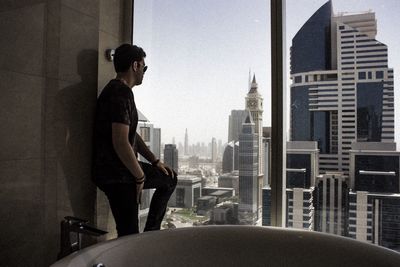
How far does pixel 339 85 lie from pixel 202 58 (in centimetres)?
87

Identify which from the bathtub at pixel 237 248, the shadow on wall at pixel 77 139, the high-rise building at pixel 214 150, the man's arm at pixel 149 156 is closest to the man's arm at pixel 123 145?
the shadow on wall at pixel 77 139

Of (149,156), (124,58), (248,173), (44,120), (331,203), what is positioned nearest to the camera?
(44,120)

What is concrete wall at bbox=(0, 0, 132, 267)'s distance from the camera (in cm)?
113

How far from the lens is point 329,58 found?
6.72 ft

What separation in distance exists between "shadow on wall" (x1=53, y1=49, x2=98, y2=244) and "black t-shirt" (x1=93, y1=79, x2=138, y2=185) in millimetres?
46

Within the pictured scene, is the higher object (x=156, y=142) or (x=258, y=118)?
(x=258, y=118)

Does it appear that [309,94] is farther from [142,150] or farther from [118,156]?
[118,156]

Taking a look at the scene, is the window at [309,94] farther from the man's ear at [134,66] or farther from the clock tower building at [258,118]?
the man's ear at [134,66]

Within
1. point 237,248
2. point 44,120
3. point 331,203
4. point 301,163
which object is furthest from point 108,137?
point 331,203

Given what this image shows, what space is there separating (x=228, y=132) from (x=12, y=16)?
4.56 ft

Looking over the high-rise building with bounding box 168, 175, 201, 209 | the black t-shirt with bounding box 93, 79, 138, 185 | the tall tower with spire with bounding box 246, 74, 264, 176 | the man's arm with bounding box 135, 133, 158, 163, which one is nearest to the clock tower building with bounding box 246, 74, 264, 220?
the tall tower with spire with bounding box 246, 74, 264, 176

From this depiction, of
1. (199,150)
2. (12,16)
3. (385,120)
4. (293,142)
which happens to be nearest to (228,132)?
(199,150)

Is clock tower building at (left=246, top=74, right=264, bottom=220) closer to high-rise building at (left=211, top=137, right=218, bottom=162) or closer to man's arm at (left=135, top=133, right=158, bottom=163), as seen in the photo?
high-rise building at (left=211, top=137, right=218, bottom=162)

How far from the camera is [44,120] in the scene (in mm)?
1277
